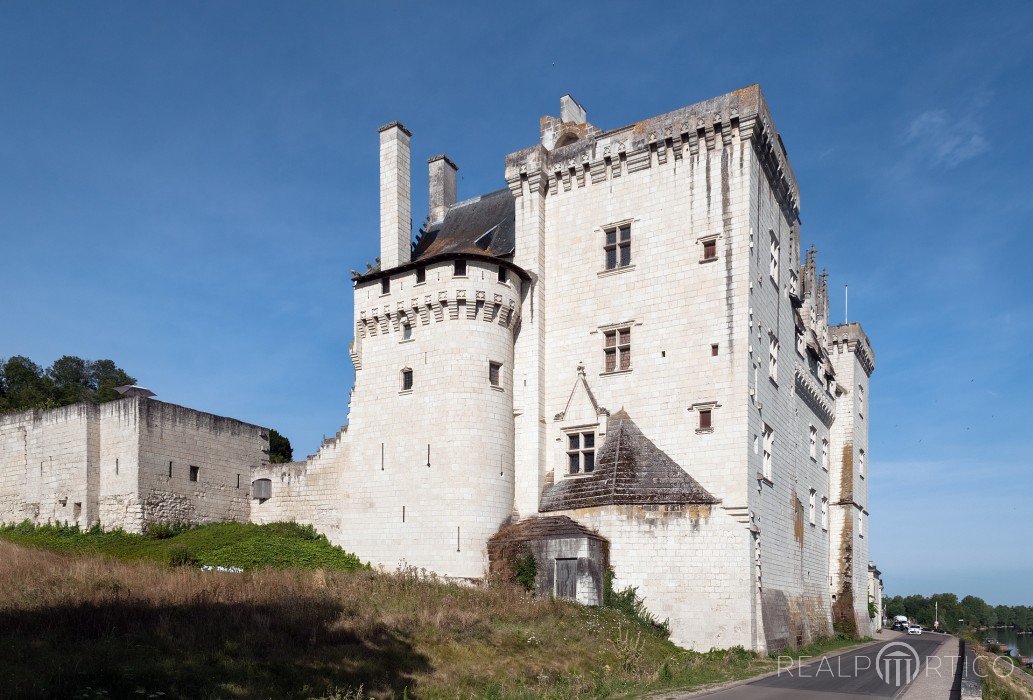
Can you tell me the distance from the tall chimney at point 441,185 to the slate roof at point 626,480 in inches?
542

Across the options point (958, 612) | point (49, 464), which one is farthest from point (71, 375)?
point (958, 612)

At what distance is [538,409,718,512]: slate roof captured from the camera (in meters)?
26.7

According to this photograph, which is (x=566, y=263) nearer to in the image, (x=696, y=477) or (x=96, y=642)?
(x=696, y=477)

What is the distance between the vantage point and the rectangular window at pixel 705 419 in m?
27.0

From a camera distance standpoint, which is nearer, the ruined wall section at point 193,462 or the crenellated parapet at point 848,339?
the ruined wall section at point 193,462

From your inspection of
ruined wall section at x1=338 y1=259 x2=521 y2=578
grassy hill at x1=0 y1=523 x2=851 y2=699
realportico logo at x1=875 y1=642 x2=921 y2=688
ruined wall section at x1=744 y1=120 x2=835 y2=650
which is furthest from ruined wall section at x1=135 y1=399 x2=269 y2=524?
realportico logo at x1=875 y1=642 x2=921 y2=688

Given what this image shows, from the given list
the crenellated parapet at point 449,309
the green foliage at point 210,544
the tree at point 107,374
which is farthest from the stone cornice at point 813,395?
the tree at point 107,374

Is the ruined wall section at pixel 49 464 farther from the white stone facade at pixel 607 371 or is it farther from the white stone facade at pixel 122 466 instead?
the white stone facade at pixel 607 371

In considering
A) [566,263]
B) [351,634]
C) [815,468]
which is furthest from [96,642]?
[815,468]

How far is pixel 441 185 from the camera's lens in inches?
1484

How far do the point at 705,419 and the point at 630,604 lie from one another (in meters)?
6.25

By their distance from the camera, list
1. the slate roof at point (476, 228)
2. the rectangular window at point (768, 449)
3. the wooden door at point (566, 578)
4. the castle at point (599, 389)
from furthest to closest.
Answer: the slate roof at point (476, 228) → the rectangular window at point (768, 449) → the castle at point (599, 389) → the wooden door at point (566, 578)

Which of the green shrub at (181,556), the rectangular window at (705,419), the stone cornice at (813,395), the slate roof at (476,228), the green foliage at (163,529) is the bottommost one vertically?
the green shrub at (181,556)

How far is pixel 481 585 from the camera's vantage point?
2709 cm
